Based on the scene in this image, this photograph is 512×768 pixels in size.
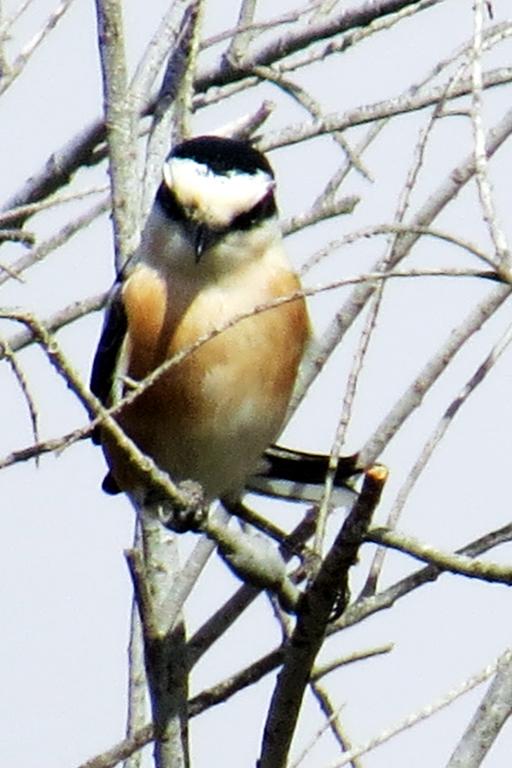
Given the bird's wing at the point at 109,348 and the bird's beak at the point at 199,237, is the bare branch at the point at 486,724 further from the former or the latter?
the bird's wing at the point at 109,348

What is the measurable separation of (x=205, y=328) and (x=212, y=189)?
13.4 inches

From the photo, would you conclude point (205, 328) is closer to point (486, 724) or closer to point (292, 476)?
point (292, 476)

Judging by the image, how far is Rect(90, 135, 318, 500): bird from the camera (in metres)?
4.08

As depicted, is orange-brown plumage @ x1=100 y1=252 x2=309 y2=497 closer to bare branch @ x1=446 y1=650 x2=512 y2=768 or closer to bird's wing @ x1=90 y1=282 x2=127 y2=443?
bird's wing @ x1=90 y1=282 x2=127 y2=443

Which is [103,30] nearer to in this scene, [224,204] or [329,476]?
[224,204]

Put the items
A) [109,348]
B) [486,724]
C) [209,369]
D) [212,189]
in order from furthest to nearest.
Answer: [109,348], [209,369], [212,189], [486,724]

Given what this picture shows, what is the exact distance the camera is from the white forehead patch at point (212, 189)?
3967 millimetres

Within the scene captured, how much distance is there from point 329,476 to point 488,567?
359 mm

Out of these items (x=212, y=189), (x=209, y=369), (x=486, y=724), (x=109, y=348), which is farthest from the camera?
(x=109, y=348)

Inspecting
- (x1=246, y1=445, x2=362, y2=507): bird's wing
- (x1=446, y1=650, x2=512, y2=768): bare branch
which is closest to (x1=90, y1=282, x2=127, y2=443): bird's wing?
(x1=246, y1=445, x2=362, y2=507): bird's wing

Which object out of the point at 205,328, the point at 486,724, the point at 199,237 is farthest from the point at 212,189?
the point at 486,724

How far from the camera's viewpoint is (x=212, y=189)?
404 cm

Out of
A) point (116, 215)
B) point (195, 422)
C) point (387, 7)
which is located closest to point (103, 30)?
point (116, 215)

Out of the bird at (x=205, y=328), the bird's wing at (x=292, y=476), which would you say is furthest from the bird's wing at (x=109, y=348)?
the bird's wing at (x=292, y=476)
